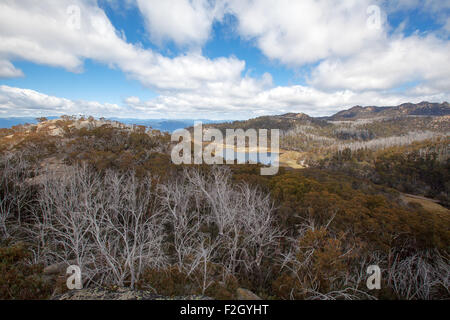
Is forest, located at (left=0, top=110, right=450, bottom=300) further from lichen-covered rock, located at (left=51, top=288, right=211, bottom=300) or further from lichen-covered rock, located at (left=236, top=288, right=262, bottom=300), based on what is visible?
lichen-covered rock, located at (left=51, top=288, right=211, bottom=300)

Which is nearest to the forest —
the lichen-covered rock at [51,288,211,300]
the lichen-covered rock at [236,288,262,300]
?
the lichen-covered rock at [236,288,262,300]

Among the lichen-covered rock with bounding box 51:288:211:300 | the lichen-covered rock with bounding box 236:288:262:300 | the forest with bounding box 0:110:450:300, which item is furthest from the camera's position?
the forest with bounding box 0:110:450:300

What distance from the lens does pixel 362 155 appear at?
96500mm

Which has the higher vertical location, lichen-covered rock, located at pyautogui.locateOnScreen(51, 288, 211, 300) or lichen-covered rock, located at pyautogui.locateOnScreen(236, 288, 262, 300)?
lichen-covered rock, located at pyautogui.locateOnScreen(51, 288, 211, 300)

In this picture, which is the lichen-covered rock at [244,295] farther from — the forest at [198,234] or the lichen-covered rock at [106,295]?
the lichen-covered rock at [106,295]

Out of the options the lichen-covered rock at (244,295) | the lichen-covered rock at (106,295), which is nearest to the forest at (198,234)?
the lichen-covered rock at (244,295)

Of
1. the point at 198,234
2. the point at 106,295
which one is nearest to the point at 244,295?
the point at 106,295

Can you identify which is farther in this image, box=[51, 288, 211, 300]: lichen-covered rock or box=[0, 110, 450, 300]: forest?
box=[0, 110, 450, 300]: forest

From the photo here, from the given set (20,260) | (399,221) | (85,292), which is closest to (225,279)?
(85,292)

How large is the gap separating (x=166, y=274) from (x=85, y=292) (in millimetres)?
2037

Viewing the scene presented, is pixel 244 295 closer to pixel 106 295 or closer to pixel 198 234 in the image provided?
pixel 106 295

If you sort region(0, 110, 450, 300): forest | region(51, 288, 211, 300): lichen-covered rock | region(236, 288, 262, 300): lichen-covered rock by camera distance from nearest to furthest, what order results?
region(51, 288, 211, 300): lichen-covered rock
region(236, 288, 262, 300): lichen-covered rock
region(0, 110, 450, 300): forest

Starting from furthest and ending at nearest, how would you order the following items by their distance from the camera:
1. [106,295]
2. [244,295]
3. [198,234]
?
1. [198,234]
2. [244,295]
3. [106,295]

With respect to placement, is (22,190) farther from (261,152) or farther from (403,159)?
(261,152)
